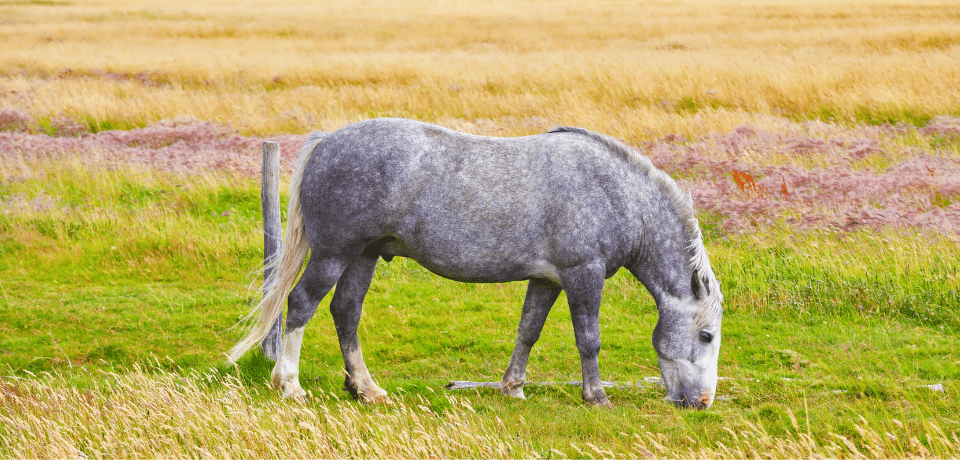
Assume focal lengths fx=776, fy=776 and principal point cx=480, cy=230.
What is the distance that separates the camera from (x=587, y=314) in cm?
615

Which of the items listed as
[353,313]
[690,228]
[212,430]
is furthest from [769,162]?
[212,430]

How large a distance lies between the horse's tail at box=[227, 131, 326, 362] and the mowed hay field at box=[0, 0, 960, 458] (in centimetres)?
47

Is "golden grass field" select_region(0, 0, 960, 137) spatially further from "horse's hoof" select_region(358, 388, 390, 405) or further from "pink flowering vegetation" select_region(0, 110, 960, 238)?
→ "horse's hoof" select_region(358, 388, 390, 405)

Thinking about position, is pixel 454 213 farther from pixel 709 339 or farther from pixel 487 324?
pixel 487 324

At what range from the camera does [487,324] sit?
9.46 metres

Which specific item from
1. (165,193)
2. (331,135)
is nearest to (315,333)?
(331,135)

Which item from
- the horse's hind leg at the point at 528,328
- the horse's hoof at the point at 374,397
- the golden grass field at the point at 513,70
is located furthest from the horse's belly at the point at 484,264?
the golden grass field at the point at 513,70

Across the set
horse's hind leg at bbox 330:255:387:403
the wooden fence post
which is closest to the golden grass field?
the wooden fence post

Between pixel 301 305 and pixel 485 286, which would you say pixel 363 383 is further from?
pixel 485 286

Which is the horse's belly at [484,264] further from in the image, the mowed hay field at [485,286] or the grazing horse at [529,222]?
the mowed hay field at [485,286]

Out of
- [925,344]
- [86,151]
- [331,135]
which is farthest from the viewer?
[86,151]

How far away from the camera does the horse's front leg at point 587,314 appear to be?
6023mm

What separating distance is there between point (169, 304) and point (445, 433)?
6134 millimetres

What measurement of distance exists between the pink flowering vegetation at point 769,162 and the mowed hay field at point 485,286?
0.07 m
